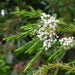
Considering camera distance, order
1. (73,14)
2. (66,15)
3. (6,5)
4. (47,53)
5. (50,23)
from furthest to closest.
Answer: (6,5) < (73,14) < (66,15) < (47,53) < (50,23)

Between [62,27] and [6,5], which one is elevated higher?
[6,5]

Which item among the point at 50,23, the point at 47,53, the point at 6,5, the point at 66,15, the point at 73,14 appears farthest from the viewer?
the point at 6,5

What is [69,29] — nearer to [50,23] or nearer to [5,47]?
[50,23]

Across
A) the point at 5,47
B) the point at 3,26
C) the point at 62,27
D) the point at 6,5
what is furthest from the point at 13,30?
the point at 62,27

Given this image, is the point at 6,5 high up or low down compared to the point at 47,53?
up

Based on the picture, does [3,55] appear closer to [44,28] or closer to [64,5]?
[64,5]

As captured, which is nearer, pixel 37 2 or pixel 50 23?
pixel 50 23

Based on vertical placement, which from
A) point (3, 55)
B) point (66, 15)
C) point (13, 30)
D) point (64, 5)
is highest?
point (64, 5)

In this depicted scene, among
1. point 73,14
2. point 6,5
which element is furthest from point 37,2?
point 73,14

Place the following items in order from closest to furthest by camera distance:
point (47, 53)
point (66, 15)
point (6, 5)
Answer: point (47, 53), point (66, 15), point (6, 5)
